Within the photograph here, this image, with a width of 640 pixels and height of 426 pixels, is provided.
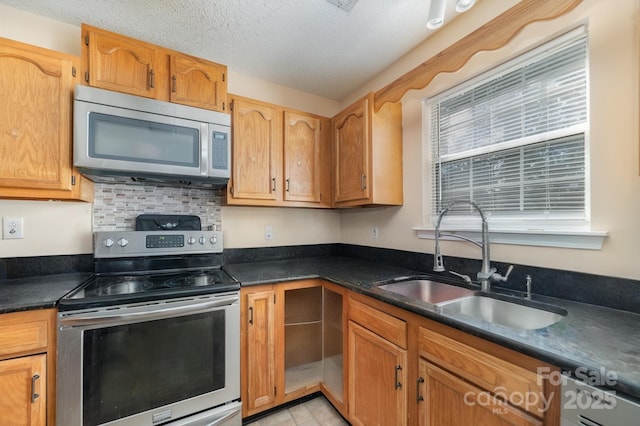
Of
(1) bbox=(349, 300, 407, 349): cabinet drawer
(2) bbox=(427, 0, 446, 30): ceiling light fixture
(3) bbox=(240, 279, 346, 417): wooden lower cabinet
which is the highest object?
(2) bbox=(427, 0, 446, 30): ceiling light fixture

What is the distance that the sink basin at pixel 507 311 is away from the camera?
1097 millimetres

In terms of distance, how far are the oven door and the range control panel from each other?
58cm

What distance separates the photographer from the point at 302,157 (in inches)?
86.5

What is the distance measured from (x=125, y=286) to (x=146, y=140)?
87cm

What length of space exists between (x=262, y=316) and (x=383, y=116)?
1.66 metres

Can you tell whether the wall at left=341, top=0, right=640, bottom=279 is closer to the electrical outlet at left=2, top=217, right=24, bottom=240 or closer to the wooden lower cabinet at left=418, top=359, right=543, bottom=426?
the wooden lower cabinet at left=418, top=359, right=543, bottom=426

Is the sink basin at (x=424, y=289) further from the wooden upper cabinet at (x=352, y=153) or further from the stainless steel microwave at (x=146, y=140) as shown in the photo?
Answer: the stainless steel microwave at (x=146, y=140)

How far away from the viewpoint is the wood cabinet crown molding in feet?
3.37

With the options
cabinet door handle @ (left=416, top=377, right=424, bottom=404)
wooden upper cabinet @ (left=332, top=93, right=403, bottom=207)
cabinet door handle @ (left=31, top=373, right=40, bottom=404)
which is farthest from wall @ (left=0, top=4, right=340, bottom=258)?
cabinet door handle @ (left=416, top=377, right=424, bottom=404)

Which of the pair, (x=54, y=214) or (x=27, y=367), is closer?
(x=27, y=367)

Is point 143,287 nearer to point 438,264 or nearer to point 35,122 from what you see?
point 35,122

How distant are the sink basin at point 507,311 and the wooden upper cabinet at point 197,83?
1871 millimetres

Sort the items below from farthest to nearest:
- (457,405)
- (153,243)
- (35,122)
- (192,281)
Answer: (153,243), (192,281), (35,122), (457,405)

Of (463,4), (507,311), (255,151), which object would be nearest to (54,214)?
(255,151)
